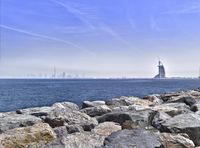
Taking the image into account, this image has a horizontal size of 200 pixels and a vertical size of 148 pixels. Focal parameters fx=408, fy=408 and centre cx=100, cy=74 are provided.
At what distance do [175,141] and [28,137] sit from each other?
2932mm

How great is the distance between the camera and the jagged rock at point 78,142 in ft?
24.3

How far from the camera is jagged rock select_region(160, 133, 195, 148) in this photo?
26.5 ft

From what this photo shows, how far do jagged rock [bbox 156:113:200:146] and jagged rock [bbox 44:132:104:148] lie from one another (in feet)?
6.95

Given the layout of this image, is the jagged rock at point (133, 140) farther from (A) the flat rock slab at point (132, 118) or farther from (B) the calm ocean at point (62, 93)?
(B) the calm ocean at point (62, 93)

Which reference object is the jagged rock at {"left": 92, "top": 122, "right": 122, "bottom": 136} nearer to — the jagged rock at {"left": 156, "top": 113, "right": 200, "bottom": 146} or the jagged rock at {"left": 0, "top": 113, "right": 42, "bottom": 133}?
the jagged rock at {"left": 156, "top": 113, "right": 200, "bottom": 146}

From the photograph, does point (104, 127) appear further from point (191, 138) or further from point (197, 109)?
point (197, 109)

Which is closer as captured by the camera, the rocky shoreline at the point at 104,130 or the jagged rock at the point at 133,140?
the jagged rock at the point at 133,140

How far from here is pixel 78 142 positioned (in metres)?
7.49

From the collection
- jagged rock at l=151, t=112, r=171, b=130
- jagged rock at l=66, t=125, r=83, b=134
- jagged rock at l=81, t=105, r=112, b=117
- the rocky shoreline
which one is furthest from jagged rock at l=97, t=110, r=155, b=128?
jagged rock at l=81, t=105, r=112, b=117

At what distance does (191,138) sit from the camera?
9.07 meters

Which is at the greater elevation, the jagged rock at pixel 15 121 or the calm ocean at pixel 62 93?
the jagged rock at pixel 15 121

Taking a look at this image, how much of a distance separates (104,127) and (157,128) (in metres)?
1.27

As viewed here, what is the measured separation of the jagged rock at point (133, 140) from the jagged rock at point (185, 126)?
4.44 feet

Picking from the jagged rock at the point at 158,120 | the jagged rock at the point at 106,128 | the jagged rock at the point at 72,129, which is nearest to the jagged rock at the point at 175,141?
the jagged rock at the point at 158,120
